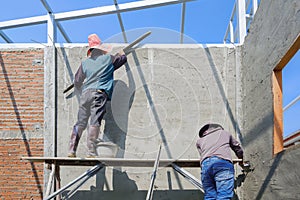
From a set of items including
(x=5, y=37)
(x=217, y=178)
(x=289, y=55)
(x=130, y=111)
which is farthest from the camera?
(x=5, y=37)

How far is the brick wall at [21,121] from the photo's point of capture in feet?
19.5

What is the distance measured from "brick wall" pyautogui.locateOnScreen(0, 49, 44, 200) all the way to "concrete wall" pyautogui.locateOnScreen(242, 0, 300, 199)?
2.91m

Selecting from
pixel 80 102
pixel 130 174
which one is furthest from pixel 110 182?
pixel 80 102

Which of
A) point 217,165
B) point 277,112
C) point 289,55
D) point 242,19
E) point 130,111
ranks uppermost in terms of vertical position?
point 242,19

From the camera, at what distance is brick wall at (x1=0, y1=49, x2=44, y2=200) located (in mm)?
5934

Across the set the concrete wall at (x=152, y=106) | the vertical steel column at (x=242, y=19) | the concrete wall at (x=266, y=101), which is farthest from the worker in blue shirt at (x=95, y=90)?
the vertical steel column at (x=242, y=19)

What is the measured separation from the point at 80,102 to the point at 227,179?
6.94 ft

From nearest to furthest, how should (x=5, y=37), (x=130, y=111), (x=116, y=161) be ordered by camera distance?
(x=116, y=161) → (x=130, y=111) → (x=5, y=37)

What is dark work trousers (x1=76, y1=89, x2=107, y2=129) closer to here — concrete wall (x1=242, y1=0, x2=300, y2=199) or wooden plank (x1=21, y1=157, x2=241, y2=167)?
wooden plank (x1=21, y1=157, x2=241, y2=167)

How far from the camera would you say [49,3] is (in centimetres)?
631

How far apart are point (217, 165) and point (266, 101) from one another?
88 centimetres

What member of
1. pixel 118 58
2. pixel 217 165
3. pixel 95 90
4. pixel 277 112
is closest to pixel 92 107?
pixel 95 90

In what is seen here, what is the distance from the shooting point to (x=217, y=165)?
4.60 metres

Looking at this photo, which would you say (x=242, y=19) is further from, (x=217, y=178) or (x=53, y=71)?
(x=53, y=71)
